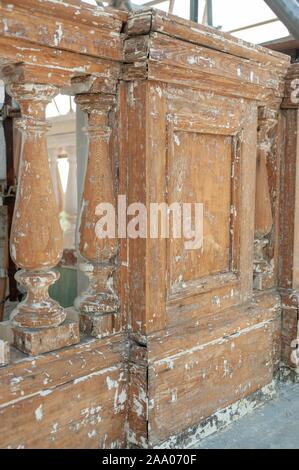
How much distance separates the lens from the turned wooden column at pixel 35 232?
1.56 m

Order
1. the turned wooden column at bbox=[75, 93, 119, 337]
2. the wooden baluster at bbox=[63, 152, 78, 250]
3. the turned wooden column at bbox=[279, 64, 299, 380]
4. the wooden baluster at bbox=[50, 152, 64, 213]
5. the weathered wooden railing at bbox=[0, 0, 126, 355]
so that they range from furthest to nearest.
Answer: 1. the wooden baluster at bbox=[50, 152, 64, 213]
2. the wooden baluster at bbox=[63, 152, 78, 250]
3. the turned wooden column at bbox=[279, 64, 299, 380]
4. the turned wooden column at bbox=[75, 93, 119, 337]
5. the weathered wooden railing at bbox=[0, 0, 126, 355]

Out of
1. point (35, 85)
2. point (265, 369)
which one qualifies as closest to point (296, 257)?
point (265, 369)

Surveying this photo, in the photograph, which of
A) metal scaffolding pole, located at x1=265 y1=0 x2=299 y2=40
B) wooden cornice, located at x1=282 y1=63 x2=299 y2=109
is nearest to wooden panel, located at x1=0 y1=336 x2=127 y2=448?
wooden cornice, located at x1=282 y1=63 x2=299 y2=109

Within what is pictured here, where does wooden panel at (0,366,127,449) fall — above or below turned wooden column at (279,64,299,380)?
below

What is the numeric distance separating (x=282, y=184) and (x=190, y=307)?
950 millimetres

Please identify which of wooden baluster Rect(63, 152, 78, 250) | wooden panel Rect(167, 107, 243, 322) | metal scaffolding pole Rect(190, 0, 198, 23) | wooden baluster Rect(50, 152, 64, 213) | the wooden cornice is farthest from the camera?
wooden baluster Rect(50, 152, 64, 213)

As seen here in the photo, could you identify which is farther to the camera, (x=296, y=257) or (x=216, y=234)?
(x=296, y=257)

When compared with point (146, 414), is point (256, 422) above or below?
below

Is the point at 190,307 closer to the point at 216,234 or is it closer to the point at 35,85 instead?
the point at 216,234

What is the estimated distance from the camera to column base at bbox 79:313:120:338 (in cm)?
179

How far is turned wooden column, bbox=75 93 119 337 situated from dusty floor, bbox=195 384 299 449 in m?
0.68

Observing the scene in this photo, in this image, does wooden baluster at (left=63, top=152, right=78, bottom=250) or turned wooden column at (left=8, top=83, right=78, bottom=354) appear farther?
wooden baluster at (left=63, top=152, right=78, bottom=250)

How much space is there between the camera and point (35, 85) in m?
1.54

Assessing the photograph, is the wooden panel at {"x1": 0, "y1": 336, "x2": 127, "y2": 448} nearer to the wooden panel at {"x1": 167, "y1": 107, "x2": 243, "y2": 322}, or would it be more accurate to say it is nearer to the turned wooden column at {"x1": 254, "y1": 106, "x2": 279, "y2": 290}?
the wooden panel at {"x1": 167, "y1": 107, "x2": 243, "y2": 322}
